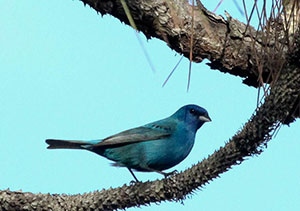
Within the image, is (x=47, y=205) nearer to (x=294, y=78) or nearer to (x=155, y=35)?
(x=155, y=35)

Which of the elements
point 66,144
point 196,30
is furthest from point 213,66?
point 66,144

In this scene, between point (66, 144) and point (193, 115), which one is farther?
point (193, 115)

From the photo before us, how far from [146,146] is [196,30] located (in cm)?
231

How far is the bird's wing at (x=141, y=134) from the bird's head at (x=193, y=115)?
0.80ft

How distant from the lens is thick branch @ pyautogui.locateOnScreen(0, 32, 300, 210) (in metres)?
2.95

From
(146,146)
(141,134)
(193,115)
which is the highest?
(193,115)

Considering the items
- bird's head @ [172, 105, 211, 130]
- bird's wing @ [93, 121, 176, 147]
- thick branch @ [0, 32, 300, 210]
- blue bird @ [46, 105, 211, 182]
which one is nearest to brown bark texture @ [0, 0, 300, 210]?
thick branch @ [0, 32, 300, 210]

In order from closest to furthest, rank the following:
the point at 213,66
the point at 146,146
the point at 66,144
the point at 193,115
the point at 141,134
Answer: the point at 213,66 < the point at 66,144 < the point at 146,146 < the point at 141,134 < the point at 193,115

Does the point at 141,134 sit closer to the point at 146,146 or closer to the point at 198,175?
the point at 146,146

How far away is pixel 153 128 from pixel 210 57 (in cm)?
233

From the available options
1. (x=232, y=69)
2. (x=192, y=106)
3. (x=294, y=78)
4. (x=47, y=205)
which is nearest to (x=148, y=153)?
(x=192, y=106)

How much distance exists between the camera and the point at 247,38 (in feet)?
14.2

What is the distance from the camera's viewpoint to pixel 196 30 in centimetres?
413

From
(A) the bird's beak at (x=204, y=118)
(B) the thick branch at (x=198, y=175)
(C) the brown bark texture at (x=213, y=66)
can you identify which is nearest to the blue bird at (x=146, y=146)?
(A) the bird's beak at (x=204, y=118)
